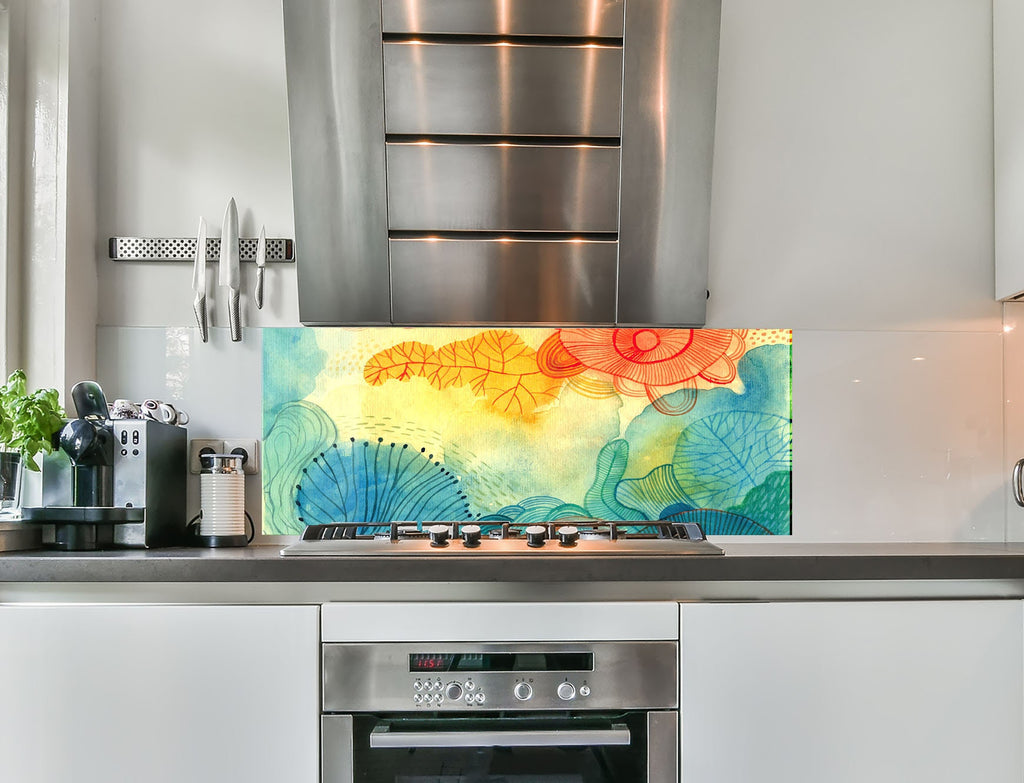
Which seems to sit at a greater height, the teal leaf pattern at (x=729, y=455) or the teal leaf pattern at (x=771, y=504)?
the teal leaf pattern at (x=729, y=455)

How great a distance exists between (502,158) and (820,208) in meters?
0.83

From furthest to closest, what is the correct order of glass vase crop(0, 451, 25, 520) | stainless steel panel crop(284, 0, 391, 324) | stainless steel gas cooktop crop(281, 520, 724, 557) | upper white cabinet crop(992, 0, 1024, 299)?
upper white cabinet crop(992, 0, 1024, 299), stainless steel panel crop(284, 0, 391, 324), glass vase crop(0, 451, 25, 520), stainless steel gas cooktop crop(281, 520, 724, 557)

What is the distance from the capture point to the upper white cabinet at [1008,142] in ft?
6.49

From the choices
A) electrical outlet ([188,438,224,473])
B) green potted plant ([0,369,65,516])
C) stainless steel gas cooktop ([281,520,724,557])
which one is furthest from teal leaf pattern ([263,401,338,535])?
green potted plant ([0,369,65,516])

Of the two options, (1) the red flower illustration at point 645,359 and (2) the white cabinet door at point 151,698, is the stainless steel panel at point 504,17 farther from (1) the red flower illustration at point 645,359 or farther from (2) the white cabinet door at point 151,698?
(2) the white cabinet door at point 151,698

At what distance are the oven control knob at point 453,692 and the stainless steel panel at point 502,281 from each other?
0.83 m

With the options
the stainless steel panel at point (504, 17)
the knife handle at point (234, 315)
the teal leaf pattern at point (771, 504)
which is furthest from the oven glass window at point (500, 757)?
the stainless steel panel at point (504, 17)

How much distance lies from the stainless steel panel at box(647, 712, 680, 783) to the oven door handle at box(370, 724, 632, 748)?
76mm

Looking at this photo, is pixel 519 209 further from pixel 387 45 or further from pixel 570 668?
pixel 570 668

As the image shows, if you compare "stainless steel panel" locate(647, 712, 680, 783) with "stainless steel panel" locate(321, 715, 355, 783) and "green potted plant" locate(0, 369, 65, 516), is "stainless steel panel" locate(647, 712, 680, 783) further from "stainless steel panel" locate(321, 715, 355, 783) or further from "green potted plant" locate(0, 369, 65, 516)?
"green potted plant" locate(0, 369, 65, 516)

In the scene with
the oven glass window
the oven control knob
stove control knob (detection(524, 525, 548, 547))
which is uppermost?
stove control knob (detection(524, 525, 548, 547))

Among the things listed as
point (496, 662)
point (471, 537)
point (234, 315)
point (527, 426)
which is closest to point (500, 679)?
point (496, 662)

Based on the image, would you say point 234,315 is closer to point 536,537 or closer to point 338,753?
point 536,537

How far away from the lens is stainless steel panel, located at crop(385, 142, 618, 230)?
74.2 inches
